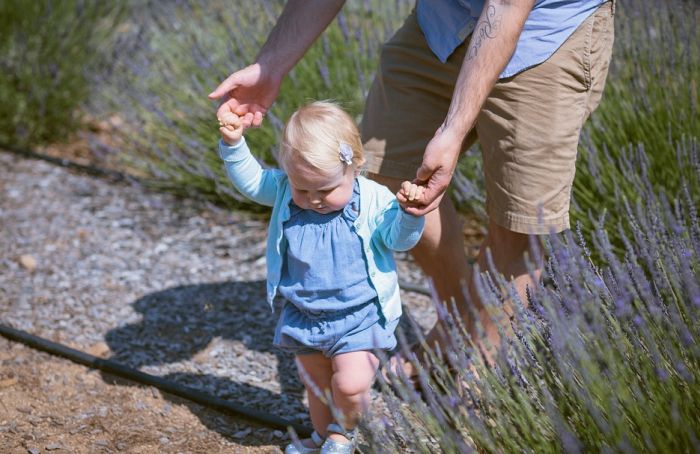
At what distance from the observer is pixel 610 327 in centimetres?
194

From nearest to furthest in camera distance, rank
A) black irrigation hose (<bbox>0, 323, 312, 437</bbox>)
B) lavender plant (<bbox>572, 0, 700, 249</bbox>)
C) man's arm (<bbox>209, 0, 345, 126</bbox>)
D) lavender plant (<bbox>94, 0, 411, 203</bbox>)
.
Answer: man's arm (<bbox>209, 0, 345, 126</bbox>), black irrigation hose (<bbox>0, 323, 312, 437</bbox>), lavender plant (<bbox>572, 0, 700, 249</bbox>), lavender plant (<bbox>94, 0, 411, 203</bbox>)

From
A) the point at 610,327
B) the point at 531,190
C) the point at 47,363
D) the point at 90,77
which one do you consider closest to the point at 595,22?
the point at 531,190

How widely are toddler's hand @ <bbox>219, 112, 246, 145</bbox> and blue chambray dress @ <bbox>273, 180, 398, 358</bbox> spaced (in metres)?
0.25

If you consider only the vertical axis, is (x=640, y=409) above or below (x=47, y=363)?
above

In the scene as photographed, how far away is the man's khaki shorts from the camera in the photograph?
7.54 ft

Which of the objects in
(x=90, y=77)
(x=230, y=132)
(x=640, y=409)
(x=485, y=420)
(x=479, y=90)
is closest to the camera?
(x=640, y=409)

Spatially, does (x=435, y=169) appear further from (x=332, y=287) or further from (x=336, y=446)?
(x=336, y=446)

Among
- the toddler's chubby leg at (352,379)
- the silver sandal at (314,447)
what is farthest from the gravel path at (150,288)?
the toddler's chubby leg at (352,379)

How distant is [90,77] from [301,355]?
3703 millimetres

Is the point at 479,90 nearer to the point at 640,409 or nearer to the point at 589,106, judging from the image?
the point at 589,106

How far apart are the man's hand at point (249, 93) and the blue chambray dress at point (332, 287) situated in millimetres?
350

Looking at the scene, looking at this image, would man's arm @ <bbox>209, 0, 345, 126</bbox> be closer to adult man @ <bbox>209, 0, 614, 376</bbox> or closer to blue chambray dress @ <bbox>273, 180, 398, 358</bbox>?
adult man @ <bbox>209, 0, 614, 376</bbox>

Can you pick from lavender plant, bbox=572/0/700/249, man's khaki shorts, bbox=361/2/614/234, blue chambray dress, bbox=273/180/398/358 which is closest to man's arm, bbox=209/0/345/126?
man's khaki shorts, bbox=361/2/614/234

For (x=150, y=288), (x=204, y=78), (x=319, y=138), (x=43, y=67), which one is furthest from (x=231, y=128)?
(x=43, y=67)
